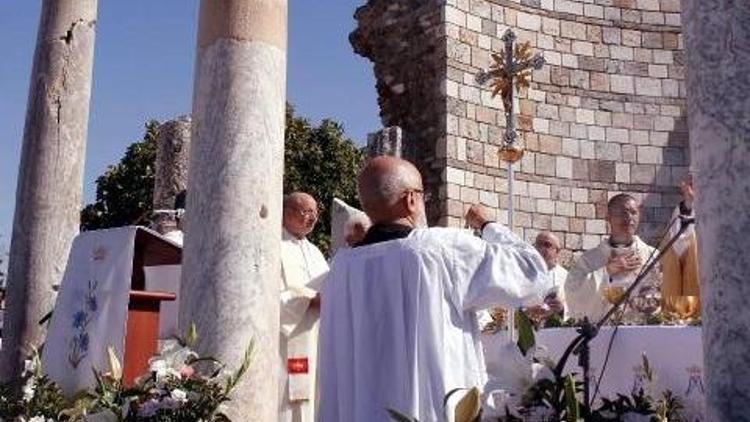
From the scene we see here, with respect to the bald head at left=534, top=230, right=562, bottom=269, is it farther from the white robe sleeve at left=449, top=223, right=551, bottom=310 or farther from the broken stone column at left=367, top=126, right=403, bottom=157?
the white robe sleeve at left=449, top=223, right=551, bottom=310

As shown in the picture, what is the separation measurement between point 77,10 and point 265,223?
356cm

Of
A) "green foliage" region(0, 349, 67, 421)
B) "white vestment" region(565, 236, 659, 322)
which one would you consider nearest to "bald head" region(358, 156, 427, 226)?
"green foliage" region(0, 349, 67, 421)

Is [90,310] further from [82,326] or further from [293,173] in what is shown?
[293,173]

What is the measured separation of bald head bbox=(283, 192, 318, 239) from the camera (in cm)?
634

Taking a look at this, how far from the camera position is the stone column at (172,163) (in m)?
10.8

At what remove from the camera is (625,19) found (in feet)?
46.6

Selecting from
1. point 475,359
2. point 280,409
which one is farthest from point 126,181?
point 475,359

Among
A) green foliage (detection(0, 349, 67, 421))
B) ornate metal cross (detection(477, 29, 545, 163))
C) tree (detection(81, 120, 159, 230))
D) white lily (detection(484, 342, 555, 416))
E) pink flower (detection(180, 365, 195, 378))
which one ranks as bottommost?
green foliage (detection(0, 349, 67, 421))

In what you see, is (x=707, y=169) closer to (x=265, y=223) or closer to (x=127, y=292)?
(x=265, y=223)

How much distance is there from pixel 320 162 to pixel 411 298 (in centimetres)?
2300

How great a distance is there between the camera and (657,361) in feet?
13.2

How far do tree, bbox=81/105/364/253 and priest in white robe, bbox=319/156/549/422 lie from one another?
67.8ft

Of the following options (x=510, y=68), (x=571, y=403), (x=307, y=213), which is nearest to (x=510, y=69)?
(x=510, y=68)

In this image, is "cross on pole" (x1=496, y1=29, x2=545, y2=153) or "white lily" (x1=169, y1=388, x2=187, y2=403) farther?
"cross on pole" (x1=496, y1=29, x2=545, y2=153)
